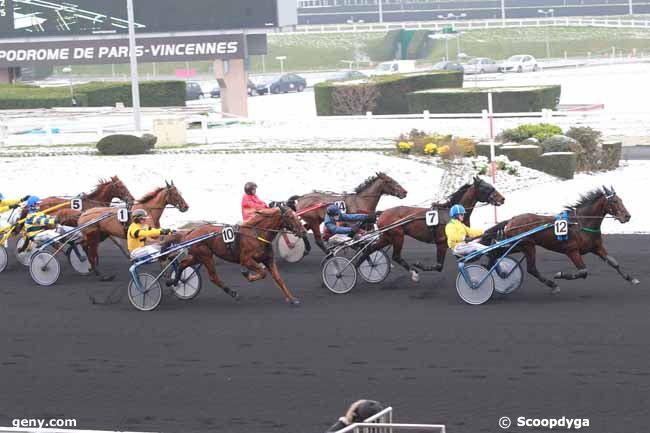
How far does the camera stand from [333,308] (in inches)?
527

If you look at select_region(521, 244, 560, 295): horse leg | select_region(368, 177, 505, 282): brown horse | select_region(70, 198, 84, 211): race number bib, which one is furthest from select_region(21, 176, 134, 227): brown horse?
select_region(521, 244, 560, 295): horse leg

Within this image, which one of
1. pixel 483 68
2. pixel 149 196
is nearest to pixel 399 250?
pixel 149 196

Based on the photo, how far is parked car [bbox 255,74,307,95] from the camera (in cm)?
5812

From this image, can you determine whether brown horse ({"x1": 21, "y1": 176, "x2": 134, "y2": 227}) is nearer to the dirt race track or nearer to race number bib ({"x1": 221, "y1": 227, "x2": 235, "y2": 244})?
the dirt race track

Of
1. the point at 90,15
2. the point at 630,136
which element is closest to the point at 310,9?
the point at 90,15

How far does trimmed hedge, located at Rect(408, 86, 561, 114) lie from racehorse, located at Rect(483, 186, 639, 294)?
2223 centimetres

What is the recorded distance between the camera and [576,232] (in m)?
13.2

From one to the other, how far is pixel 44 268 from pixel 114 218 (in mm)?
1177

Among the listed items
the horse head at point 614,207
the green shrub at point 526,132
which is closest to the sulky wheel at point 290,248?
the horse head at point 614,207

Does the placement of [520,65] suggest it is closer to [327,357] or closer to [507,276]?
[507,276]

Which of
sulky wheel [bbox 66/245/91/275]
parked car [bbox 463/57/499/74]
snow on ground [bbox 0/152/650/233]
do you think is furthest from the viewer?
parked car [bbox 463/57/499/74]

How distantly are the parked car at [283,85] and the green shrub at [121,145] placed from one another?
32141mm

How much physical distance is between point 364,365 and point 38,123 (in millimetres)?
24474

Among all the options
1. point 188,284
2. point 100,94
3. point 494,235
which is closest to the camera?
point 494,235
